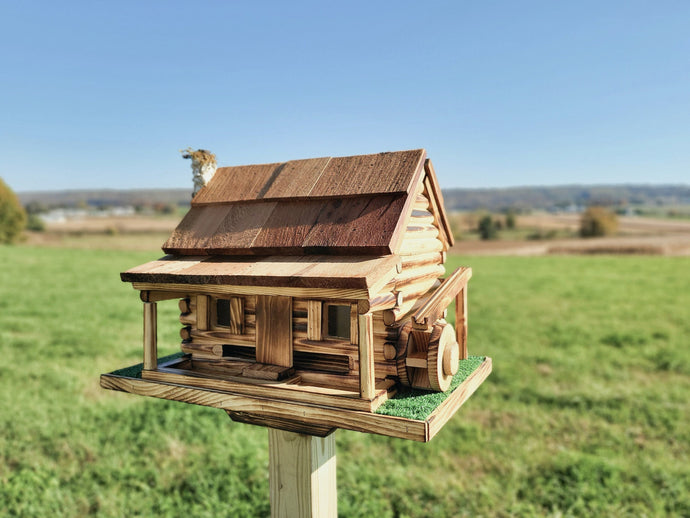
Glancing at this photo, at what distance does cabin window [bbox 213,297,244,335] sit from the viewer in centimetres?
229

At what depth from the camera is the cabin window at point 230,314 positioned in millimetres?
2289

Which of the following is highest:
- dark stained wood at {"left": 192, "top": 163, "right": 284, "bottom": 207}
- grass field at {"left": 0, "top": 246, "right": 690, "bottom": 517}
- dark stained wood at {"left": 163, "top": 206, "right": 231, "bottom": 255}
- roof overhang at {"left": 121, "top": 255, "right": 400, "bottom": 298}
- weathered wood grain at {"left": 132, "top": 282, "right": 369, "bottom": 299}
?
dark stained wood at {"left": 192, "top": 163, "right": 284, "bottom": 207}

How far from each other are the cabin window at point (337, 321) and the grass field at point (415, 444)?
312 centimetres

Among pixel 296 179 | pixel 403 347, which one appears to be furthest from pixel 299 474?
pixel 296 179

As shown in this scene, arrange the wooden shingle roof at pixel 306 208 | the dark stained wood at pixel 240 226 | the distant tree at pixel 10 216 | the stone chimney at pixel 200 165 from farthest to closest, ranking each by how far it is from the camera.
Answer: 1. the distant tree at pixel 10 216
2. the stone chimney at pixel 200 165
3. the dark stained wood at pixel 240 226
4. the wooden shingle roof at pixel 306 208

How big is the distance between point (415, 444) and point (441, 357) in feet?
13.5

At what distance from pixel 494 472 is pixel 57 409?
198 inches

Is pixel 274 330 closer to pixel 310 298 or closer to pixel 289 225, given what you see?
pixel 310 298

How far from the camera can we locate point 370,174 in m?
2.16

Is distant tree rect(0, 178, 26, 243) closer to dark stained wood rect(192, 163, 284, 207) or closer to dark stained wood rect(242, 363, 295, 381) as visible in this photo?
dark stained wood rect(192, 163, 284, 207)

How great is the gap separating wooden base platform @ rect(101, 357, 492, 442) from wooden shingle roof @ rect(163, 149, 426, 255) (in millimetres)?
544

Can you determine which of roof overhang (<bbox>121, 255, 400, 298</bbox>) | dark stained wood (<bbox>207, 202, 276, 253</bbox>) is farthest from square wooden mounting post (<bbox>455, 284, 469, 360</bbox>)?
dark stained wood (<bbox>207, 202, 276, 253</bbox>)

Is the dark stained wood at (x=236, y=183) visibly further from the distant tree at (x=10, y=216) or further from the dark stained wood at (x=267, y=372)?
the distant tree at (x=10, y=216)

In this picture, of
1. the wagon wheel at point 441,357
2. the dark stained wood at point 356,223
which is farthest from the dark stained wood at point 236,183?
the wagon wheel at point 441,357
